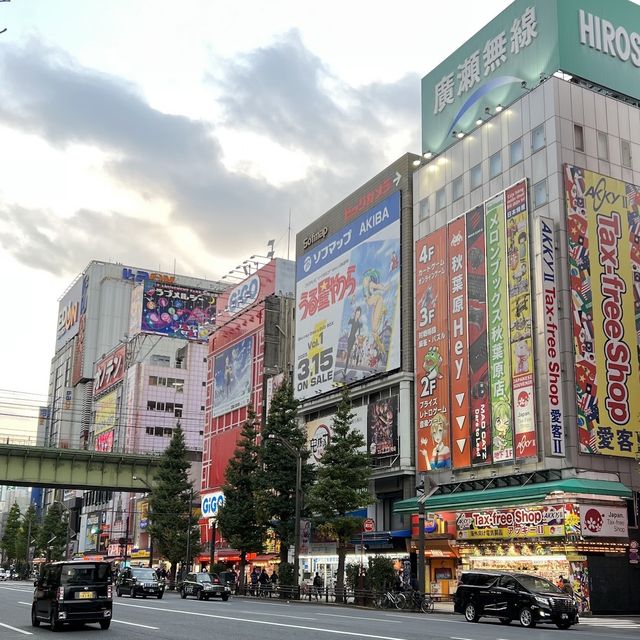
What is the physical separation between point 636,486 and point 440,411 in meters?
13.1

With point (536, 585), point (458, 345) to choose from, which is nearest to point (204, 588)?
point (458, 345)

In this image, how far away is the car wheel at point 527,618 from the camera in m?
28.4

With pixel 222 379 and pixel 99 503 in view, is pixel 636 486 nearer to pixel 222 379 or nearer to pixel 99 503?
pixel 222 379

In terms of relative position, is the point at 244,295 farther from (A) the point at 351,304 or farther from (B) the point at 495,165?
(B) the point at 495,165

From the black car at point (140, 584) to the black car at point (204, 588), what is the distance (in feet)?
5.23

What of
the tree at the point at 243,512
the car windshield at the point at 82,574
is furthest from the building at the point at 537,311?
the car windshield at the point at 82,574

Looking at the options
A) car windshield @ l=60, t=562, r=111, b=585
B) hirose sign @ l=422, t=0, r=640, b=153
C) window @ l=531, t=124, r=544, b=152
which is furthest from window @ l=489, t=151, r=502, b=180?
car windshield @ l=60, t=562, r=111, b=585

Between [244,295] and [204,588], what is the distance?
163 ft

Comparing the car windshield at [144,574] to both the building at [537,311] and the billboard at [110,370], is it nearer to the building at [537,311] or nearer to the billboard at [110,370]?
the building at [537,311]

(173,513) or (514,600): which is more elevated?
(173,513)

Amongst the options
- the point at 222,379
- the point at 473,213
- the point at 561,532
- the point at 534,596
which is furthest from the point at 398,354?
the point at 222,379

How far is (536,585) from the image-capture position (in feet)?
96.5

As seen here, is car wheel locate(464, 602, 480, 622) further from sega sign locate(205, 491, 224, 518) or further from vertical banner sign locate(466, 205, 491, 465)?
sega sign locate(205, 491, 224, 518)

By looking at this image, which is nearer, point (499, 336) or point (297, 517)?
point (499, 336)
